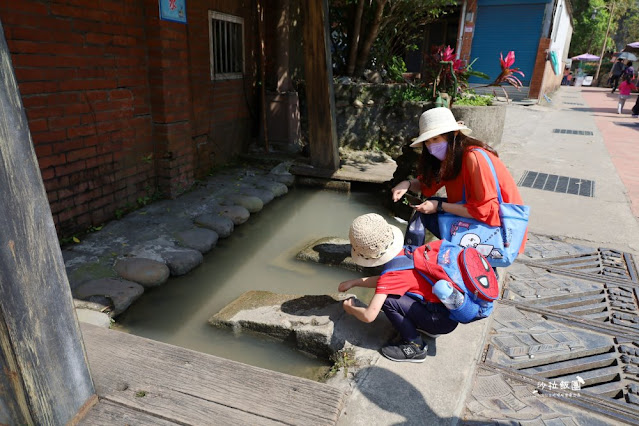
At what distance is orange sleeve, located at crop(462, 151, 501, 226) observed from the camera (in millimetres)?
2682

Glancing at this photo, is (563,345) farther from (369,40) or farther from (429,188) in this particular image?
(369,40)

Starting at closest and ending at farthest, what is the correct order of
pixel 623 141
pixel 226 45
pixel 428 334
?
1. pixel 428 334
2. pixel 226 45
3. pixel 623 141

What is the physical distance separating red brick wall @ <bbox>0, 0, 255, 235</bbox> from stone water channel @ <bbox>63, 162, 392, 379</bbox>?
351 millimetres

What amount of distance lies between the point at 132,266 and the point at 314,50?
377 cm

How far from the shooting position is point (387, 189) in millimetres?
5754

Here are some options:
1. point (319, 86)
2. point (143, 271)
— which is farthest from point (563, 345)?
point (319, 86)

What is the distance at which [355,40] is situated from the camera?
26.4 ft

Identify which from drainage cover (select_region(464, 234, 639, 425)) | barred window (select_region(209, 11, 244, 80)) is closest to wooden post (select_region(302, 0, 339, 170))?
barred window (select_region(209, 11, 244, 80))

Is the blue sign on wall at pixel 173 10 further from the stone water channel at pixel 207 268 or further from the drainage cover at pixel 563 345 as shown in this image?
the drainage cover at pixel 563 345

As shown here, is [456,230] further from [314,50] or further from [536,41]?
[536,41]

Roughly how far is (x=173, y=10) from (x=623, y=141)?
9415 millimetres

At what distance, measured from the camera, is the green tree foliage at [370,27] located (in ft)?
25.8

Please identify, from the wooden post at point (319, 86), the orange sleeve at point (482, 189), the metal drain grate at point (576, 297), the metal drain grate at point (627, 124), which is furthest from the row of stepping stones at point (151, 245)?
the metal drain grate at point (627, 124)

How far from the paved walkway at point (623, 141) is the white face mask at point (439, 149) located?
3.38m
